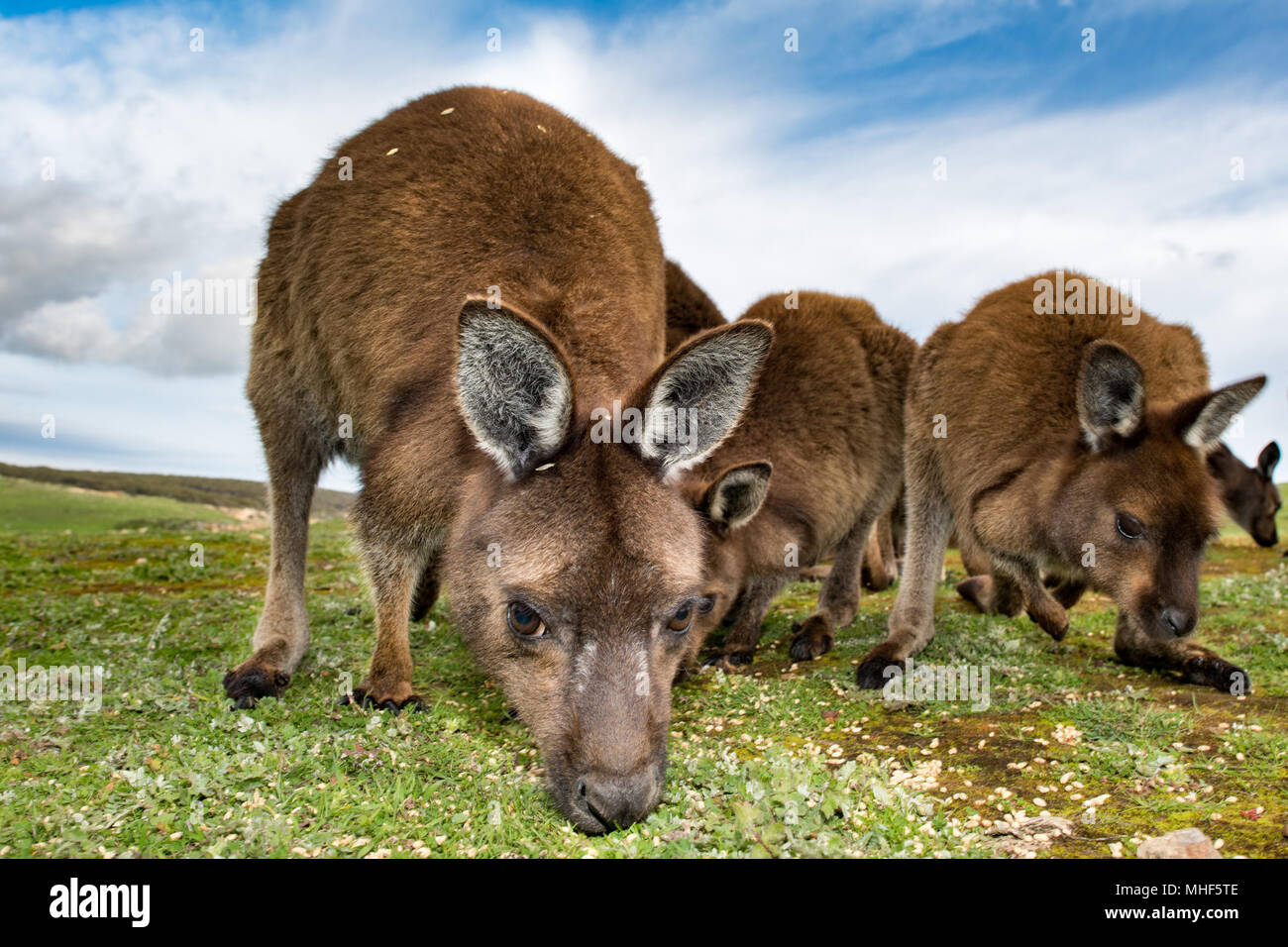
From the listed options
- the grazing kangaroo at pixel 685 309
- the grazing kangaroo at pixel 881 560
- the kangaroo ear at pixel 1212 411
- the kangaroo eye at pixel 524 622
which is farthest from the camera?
the grazing kangaroo at pixel 881 560

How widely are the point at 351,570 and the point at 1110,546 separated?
979 centimetres

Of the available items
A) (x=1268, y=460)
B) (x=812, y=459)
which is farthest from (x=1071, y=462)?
(x=1268, y=460)

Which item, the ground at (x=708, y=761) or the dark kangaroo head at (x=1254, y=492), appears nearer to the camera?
the ground at (x=708, y=761)

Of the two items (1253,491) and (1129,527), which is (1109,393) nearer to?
(1129,527)

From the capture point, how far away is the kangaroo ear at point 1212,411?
220 inches

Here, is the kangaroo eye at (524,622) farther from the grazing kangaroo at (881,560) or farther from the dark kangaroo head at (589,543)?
the grazing kangaroo at (881,560)

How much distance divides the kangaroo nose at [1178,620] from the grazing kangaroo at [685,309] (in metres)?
4.12

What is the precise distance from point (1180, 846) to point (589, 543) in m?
A: 2.52

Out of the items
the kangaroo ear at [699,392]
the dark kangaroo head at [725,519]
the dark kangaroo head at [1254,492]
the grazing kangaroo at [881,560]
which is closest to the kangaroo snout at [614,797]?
the dark kangaroo head at [725,519]

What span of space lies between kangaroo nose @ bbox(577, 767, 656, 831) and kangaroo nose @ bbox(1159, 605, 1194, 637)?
389 cm

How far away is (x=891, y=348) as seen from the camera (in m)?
8.07

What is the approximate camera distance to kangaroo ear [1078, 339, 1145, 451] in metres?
5.67
